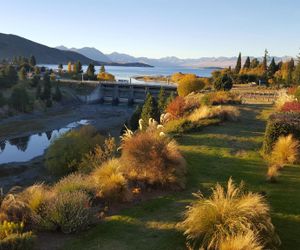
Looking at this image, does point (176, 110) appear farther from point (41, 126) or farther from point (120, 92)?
point (120, 92)

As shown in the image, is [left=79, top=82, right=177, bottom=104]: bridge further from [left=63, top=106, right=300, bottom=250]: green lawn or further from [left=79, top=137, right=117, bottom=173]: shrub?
[left=63, top=106, right=300, bottom=250]: green lawn

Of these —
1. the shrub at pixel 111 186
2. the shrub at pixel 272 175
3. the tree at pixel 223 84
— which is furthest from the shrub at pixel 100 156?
the tree at pixel 223 84

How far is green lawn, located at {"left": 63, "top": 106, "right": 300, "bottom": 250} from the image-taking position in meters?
9.21

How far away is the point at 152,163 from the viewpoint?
13.4 m

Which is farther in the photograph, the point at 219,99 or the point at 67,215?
the point at 219,99

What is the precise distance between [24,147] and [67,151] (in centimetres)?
1823

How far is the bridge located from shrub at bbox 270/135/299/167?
68.7 metres

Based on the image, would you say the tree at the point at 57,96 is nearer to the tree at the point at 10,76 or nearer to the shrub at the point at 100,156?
the tree at the point at 10,76

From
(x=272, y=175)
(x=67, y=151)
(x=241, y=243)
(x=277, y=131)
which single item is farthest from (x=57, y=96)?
(x=241, y=243)

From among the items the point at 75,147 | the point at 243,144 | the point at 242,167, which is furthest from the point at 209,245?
the point at 75,147

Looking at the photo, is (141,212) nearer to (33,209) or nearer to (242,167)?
(33,209)

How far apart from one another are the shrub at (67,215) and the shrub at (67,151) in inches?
708

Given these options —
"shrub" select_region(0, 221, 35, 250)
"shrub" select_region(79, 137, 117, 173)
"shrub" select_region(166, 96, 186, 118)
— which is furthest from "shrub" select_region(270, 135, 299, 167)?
"shrub" select_region(166, 96, 186, 118)

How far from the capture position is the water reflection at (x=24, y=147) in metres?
40.0
